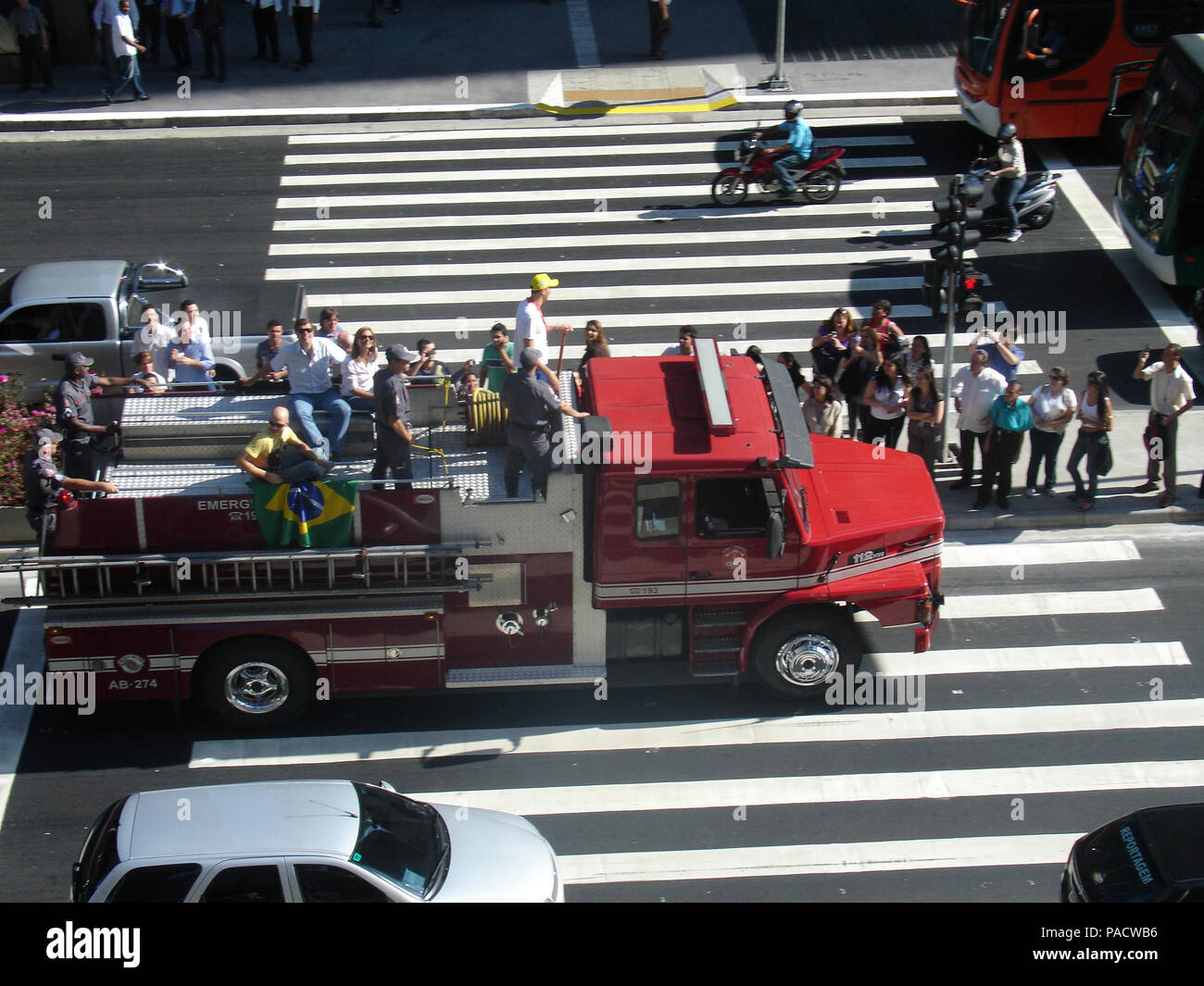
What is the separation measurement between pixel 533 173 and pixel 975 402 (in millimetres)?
11141

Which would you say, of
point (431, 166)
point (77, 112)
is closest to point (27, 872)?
point (431, 166)

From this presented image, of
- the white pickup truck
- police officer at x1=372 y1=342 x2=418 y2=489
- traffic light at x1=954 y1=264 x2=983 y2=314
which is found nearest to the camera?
police officer at x1=372 y1=342 x2=418 y2=489

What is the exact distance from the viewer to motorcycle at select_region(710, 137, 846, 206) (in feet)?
77.1

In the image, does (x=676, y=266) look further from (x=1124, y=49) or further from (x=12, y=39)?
(x=12, y=39)

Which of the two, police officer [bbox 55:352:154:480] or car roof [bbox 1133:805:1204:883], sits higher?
police officer [bbox 55:352:154:480]

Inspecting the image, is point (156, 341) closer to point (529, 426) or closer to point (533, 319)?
point (533, 319)

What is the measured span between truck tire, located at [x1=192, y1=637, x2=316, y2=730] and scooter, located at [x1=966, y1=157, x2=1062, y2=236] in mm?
14571

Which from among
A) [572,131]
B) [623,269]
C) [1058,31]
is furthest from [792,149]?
[1058,31]

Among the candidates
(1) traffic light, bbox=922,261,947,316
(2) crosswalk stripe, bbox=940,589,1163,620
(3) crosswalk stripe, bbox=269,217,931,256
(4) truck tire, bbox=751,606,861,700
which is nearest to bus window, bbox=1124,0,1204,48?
(3) crosswalk stripe, bbox=269,217,931,256

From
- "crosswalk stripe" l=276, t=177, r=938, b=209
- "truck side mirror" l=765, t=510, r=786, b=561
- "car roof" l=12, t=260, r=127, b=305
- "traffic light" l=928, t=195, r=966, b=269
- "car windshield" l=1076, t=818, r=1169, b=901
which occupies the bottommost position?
"car windshield" l=1076, t=818, r=1169, b=901

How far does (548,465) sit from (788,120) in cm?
1308

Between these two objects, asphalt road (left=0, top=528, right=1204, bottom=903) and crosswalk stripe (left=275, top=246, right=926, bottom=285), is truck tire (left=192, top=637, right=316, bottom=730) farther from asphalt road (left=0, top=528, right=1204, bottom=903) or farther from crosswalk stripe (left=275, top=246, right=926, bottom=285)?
crosswalk stripe (left=275, top=246, right=926, bottom=285)

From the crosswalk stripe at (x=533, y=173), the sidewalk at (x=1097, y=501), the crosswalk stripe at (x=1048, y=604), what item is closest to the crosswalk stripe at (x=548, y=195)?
the crosswalk stripe at (x=533, y=173)

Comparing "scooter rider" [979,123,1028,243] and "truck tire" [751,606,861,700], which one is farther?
"scooter rider" [979,123,1028,243]
